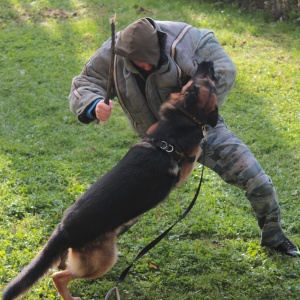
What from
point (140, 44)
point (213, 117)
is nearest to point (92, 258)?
point (213, 117)

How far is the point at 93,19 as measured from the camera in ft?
37.0

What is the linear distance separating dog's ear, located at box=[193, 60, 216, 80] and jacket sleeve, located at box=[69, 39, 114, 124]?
2.26 feet

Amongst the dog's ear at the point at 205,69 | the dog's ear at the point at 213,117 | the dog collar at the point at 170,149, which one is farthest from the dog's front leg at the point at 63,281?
the dog's ear at the point at 205,69

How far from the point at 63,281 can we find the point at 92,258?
35cm

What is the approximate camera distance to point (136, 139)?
7.00m

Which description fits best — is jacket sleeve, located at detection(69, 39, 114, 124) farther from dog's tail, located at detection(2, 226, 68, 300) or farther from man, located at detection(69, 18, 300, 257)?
dog's tail, located at detection(2, 226, 68, 300)

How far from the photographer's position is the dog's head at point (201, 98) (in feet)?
12.6

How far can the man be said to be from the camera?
149 inches

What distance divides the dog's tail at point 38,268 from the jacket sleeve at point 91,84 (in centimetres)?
94

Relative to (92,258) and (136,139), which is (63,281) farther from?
(136,139)

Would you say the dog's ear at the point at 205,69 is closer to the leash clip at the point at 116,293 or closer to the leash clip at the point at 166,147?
the leash clip at the point at 166,147

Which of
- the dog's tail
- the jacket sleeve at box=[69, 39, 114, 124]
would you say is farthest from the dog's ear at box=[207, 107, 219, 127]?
the dog's tail

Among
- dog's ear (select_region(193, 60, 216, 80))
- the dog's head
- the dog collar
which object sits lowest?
the dog collar

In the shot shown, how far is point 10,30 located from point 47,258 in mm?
8216
